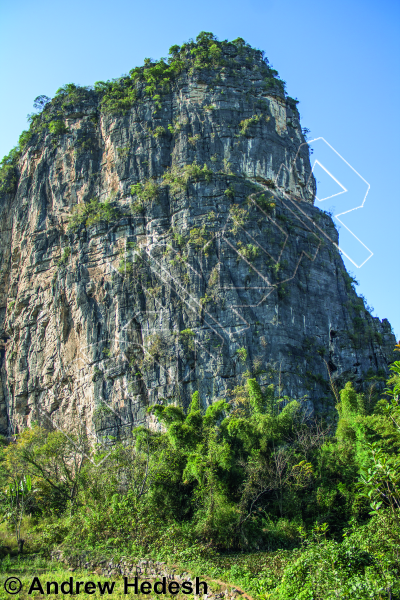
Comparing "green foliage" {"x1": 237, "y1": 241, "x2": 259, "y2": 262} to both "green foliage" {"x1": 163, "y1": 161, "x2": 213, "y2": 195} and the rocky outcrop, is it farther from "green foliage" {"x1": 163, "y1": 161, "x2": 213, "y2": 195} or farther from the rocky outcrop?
the rocky outcrop

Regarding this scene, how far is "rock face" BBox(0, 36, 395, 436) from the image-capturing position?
29.0 metres

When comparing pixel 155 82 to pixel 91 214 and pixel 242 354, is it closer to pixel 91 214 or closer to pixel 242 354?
pixel 91 214

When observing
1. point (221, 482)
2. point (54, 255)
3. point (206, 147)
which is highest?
point (206, 147)

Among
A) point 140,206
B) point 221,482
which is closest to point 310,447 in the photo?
point 221,482

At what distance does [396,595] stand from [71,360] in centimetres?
2579

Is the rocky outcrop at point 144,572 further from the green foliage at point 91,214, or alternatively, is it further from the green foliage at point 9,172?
the green foliage at point 9,172

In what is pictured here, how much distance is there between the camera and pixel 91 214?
3500 centimetres

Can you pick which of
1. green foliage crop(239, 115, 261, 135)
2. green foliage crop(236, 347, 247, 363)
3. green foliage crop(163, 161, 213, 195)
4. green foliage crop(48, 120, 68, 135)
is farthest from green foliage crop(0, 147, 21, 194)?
green foliage crop(236, 347, 247, 363)

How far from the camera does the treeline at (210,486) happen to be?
17719 mm

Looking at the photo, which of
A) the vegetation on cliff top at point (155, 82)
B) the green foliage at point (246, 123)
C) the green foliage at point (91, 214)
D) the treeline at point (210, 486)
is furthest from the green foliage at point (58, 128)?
the treeline at point (210, 486)

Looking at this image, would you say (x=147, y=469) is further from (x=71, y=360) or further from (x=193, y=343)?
(x=71, y=360)

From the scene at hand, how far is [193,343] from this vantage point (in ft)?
94.5

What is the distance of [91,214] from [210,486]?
21.3 metres

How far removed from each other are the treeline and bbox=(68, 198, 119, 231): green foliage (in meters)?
14.9
